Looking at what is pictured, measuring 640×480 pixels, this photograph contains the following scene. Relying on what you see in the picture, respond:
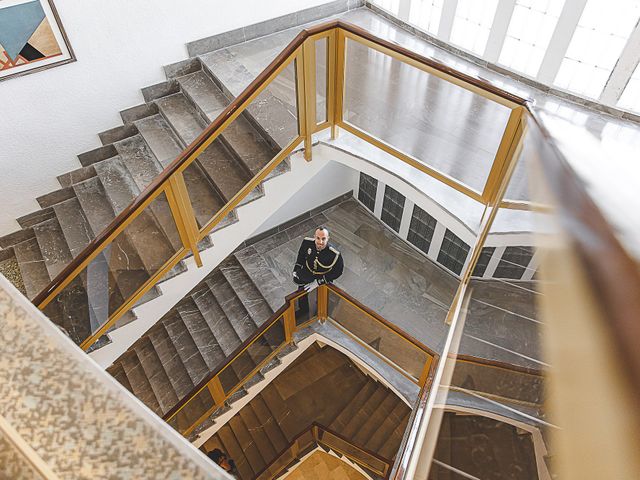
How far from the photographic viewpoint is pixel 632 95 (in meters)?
5.73

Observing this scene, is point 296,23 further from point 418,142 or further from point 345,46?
point 418,142

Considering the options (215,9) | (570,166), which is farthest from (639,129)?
(570,166)

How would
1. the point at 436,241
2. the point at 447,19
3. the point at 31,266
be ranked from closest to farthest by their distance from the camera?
the point at 31,266
the point at 447,19
the point at 436,241

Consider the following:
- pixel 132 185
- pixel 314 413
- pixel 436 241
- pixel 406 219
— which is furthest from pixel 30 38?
pixel 314 413

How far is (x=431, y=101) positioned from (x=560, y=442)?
3792 mm

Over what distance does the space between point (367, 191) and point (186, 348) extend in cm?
441

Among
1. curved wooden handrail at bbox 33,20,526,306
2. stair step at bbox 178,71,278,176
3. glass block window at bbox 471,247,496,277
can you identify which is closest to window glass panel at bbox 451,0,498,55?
curved wooden handrail at bbox 33,20,526,306

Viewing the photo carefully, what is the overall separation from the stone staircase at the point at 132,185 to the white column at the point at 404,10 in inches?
124

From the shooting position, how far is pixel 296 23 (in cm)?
719

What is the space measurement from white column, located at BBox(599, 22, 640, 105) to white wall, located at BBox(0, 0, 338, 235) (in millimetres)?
4698

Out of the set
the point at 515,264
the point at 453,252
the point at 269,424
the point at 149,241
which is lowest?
the point at 149,241

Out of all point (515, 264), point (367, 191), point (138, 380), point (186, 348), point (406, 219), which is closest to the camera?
point (515, 264)

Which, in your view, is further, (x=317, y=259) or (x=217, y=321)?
(x=217, y=321)

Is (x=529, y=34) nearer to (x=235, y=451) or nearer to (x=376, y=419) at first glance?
(x=376, y=419)
